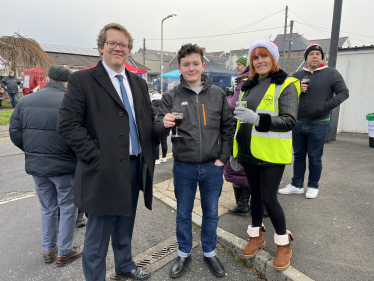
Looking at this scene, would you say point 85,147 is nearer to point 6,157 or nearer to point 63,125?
point 63,125

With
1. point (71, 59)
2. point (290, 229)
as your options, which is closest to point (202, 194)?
point (290, 229)

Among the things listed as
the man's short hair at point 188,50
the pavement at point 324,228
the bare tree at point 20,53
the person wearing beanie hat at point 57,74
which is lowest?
the pavement at point 324,228

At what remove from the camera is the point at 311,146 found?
12.1 feet

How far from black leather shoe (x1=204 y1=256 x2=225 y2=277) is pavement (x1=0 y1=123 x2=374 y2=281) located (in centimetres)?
6

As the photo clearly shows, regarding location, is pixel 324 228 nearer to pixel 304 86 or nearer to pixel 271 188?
pixel 271 188

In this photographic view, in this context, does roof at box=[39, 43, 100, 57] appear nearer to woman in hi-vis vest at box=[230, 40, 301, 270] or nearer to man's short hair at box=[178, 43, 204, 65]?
man's short hair at box=[178, 43, 204, 65]

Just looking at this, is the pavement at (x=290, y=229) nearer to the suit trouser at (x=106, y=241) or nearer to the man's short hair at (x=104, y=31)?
the suit trouser at (x=106, y=241)

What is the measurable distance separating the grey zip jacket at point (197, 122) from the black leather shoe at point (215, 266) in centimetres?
101

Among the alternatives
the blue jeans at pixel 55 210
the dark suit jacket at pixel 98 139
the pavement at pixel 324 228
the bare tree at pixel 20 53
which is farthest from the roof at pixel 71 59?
the dark suit jacket at pixel 98 139

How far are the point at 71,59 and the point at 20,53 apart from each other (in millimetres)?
5590

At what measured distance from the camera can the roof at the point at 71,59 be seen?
60.4 ft

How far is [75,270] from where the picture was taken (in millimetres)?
2496

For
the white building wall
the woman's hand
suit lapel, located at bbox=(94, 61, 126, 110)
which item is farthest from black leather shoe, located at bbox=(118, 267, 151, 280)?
the white building wall

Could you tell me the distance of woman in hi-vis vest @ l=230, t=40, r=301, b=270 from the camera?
6.74 feet
